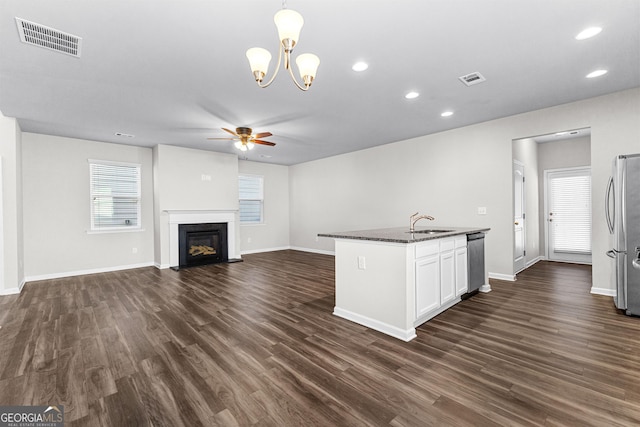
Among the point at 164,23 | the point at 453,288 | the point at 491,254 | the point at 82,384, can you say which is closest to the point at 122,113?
the point at 164,23

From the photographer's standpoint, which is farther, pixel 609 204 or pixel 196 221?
pixel 196 221

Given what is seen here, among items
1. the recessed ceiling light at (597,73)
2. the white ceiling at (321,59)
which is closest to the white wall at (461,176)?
the white ceiling at (321,59)

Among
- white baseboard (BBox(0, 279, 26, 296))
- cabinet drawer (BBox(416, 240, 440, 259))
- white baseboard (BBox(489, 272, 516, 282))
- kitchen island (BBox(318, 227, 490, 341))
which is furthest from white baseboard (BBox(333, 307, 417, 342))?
white baseboard (BBox(0, 279, 26, 296))

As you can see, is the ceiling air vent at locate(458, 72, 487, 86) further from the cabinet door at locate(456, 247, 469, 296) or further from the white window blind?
the white window blind

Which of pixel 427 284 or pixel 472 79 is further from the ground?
pixel 472 79

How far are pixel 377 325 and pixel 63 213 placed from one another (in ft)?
20.7

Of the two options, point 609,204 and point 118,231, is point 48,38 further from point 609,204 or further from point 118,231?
point 609,204

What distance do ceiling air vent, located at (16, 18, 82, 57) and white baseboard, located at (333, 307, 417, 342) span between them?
12.0 ft

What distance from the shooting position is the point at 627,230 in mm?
3287

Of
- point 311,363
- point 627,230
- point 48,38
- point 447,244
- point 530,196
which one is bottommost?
point 311,363

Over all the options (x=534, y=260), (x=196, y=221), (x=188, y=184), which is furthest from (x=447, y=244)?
(x=188, y=184)

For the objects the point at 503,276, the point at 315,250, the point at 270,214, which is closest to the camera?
the point at 503,276

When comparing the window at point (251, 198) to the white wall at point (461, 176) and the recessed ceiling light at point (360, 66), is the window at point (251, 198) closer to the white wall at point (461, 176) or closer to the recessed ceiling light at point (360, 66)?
the white wall at point (461, 176)

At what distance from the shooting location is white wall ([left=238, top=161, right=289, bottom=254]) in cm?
846
